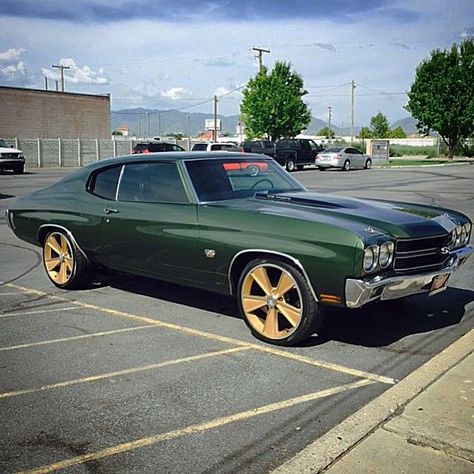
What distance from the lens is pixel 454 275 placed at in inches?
304

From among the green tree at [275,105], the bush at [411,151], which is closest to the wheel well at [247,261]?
the green tree at [275,105]

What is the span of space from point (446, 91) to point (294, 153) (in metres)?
17.2

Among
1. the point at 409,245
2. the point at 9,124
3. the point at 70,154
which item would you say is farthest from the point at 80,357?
the point at 9,124

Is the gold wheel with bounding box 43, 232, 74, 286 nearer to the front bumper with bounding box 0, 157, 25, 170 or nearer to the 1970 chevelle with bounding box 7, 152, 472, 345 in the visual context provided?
the 1970 chevelle with bounding box 7, 152, 472, 345

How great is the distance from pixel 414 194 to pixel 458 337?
1467 centimetres

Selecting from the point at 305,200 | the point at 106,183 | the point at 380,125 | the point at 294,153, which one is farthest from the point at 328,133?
the point at 305,200

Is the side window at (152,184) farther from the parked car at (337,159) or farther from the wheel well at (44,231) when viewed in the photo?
the parked car at (337,159)

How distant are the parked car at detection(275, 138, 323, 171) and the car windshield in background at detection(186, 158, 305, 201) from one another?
28716 mm

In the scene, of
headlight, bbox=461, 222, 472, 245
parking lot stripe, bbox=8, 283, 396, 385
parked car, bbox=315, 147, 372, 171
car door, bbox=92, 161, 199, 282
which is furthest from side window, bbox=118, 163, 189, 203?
parked car, bbox=315, 147, 372, 171

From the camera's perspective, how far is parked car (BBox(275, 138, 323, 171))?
117 ft

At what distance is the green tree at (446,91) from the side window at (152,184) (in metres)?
44.4

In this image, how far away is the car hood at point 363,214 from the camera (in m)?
4.91

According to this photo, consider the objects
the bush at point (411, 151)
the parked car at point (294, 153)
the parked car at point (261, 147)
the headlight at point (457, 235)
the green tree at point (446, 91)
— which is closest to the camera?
the headlight at point (457, 235)

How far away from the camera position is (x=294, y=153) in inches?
1419
